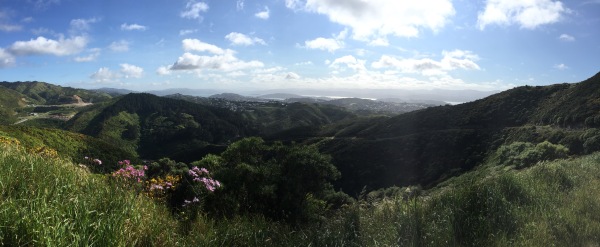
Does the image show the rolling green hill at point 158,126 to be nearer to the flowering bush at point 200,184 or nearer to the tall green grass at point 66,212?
the flowering bush at point 200,184

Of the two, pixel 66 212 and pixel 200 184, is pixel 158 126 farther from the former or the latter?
pixel 66 212

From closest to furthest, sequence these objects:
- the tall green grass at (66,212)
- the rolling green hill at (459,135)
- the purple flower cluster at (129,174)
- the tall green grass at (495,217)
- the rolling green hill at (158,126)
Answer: the tall green grass at (66,212)
the tall green grass at (495,217)
the purple flower cluster at (129,174)
the rolling green hill at (459,135)
the rolling green hill at (158,126)

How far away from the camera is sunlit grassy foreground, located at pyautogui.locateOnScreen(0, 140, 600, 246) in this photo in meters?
2.76

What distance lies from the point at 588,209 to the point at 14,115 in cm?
21792

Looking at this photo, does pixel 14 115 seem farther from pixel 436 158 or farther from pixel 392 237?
pixel 392 237

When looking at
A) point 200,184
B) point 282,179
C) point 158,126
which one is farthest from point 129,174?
point 158,126

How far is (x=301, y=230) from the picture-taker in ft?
14.5

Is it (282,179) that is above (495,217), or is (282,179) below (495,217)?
below

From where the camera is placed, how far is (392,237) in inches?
153

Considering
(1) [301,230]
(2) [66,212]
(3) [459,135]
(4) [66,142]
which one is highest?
(2) [66,212]

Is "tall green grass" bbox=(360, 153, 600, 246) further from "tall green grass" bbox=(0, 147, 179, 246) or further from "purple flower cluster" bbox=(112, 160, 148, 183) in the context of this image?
"purple flower cluster" bbox=(112, 160, 148, 183)

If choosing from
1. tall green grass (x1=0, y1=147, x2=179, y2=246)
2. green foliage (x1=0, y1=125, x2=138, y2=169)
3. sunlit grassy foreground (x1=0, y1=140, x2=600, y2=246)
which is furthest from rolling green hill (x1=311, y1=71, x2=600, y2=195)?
tall green grass (x1=0, y1=147, x2=179, y2=246)

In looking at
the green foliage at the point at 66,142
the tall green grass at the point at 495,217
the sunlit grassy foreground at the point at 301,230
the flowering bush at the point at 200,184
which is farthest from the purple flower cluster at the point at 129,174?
the green foliage at the point at 66,142

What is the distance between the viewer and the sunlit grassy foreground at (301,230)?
9.06 ft
